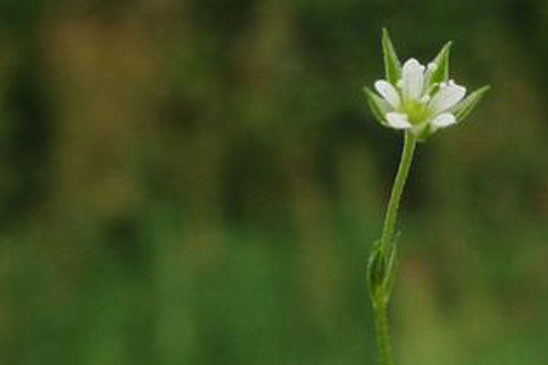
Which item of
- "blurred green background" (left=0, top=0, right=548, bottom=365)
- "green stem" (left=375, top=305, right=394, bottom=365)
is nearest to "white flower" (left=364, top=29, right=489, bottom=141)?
"green stem" (left=375, top=305, right=394, bottom=365)

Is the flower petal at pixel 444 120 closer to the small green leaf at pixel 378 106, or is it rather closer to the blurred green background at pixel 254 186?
the small green leaf at pixel 378 106

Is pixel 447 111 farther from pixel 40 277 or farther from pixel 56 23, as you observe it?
pixel 56 23

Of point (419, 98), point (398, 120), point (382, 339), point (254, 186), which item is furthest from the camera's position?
point (254, 186)

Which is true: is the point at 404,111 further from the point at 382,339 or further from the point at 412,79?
the point at 382,339

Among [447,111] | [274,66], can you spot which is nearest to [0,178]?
[274,66]

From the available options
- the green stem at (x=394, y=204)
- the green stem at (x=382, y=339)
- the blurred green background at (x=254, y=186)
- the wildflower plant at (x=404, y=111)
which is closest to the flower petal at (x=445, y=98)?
the wildflower plant at (x=404, y=111)

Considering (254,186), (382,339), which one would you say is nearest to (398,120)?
(382,339)

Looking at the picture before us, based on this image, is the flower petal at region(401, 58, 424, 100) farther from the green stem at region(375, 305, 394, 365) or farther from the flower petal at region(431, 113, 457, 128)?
the green stem at region(375, 305, 394, 365)
